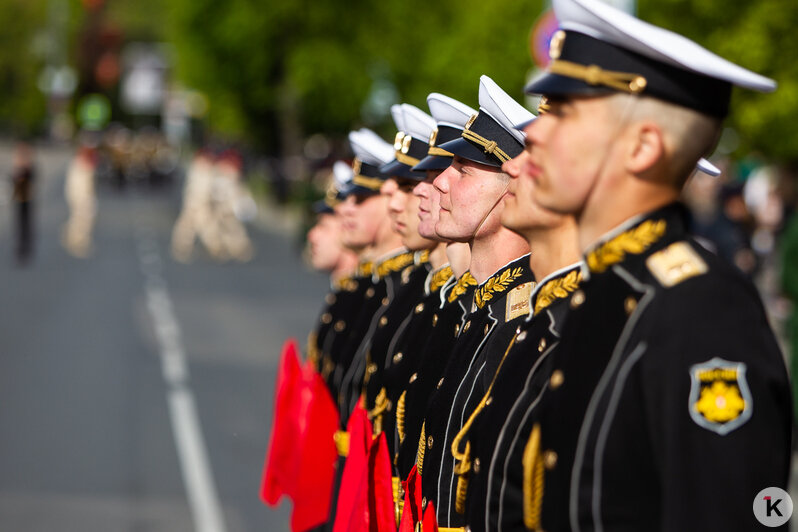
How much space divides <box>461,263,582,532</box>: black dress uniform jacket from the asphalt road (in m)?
6.03

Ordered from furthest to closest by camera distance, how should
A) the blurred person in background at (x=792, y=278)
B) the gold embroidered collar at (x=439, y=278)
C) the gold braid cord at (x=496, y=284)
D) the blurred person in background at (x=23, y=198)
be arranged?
the blurred person in background at (x=23, y=198)
the blurred person in background at (x=792, y=278)
the gold embroidered collar at (x=439, y=278)
the gold braid cord at (x=496, y=284)

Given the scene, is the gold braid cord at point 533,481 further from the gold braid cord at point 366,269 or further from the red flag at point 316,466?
the gold braid cord at point 366,269

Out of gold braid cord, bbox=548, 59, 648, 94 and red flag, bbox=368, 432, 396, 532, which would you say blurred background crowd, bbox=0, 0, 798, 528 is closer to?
red flag, bbox=368, 432, 396, 532

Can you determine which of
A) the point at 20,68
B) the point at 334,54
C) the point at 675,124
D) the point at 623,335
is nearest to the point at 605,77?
the point at 675,124

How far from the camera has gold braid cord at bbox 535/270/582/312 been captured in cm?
298

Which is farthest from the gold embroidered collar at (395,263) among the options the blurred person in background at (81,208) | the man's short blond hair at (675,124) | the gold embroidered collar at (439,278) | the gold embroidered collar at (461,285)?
the blurred person in background at (81,208)

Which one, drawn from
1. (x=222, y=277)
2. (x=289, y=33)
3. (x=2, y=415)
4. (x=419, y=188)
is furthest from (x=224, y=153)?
(x=419, y=188)

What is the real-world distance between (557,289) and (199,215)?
26.7 metres

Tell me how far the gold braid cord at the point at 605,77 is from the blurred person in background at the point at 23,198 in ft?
80.4

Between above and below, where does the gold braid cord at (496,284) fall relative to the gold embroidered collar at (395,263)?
below

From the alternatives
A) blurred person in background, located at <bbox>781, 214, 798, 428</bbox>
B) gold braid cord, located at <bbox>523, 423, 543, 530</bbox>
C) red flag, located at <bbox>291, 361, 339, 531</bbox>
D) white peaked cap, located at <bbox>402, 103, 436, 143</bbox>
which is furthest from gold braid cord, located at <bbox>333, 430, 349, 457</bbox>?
blurred person in background, located at <bbox>781, 214, 798, 428</bbox>

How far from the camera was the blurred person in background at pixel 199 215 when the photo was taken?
96.4 ft

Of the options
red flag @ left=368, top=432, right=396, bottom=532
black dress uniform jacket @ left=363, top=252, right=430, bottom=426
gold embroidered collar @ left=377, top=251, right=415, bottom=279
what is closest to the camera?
red flag @ left=368, top=432, right=396, bottom=532

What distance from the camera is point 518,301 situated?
349 centimetres
